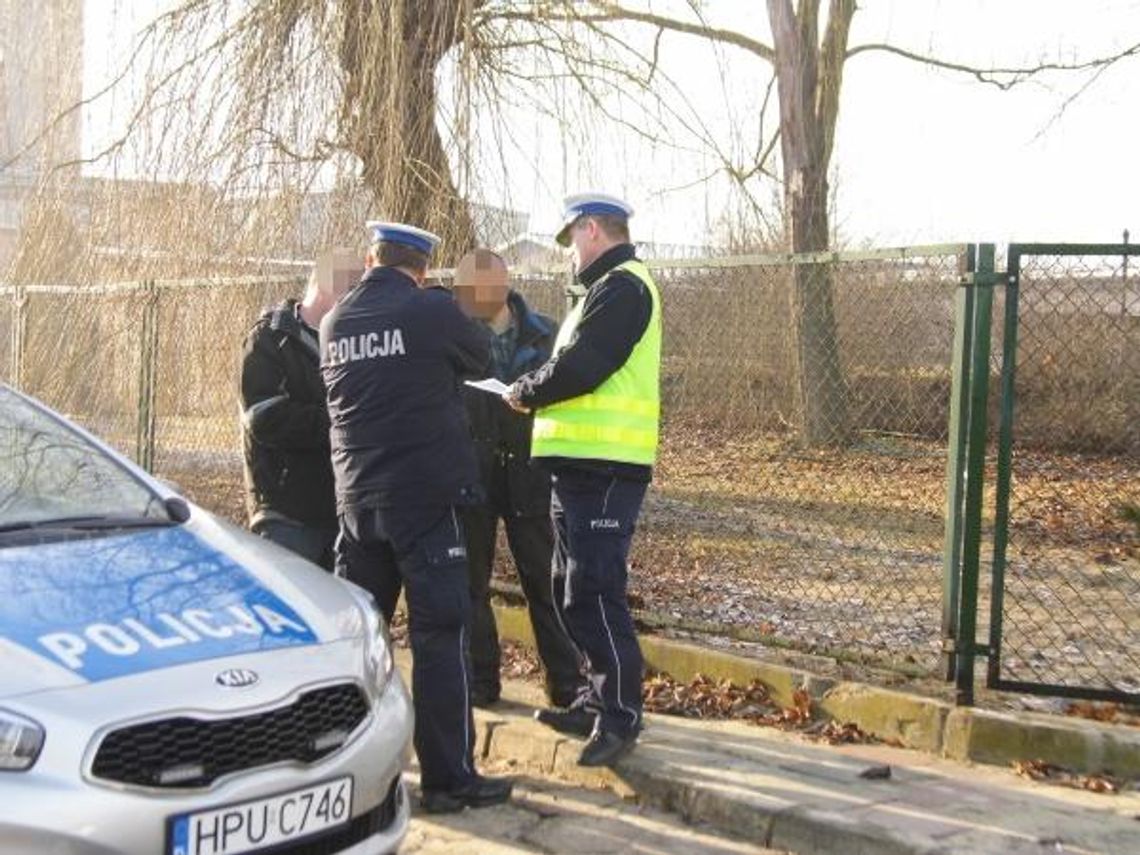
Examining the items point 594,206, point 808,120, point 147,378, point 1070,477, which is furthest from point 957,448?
point 808,120

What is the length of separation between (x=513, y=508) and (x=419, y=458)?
115 centimetres

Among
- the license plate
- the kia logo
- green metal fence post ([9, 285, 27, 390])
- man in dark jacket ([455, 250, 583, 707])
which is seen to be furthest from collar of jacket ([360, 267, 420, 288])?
green metal fence post ([9, 285, 27, 390])

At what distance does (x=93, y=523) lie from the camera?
4.12 metres

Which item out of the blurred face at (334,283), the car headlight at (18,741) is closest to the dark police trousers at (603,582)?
the blurred face at (334,283)

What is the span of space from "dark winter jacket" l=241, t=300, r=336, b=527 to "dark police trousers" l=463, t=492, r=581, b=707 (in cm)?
63

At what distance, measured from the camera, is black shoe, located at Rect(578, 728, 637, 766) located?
4.91 meters

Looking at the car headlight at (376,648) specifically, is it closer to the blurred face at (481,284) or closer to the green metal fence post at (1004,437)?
the blurred face at (481,284)

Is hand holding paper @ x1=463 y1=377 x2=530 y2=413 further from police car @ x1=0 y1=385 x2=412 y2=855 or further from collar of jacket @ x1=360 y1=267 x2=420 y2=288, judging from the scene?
police car @ x1=0 y1=385 x2=412 y2=855

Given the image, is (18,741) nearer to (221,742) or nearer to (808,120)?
(221,742)

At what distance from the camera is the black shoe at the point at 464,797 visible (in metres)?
4.66

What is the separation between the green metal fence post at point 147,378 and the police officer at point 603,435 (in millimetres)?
4194

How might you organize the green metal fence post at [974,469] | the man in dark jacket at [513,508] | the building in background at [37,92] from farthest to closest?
the building in background at [37,92], the man in dark jacket at [513,508], the green metal fence post at [974,469]

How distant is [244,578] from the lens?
389cm

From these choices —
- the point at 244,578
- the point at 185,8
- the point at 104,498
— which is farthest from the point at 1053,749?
the point at 185,8
